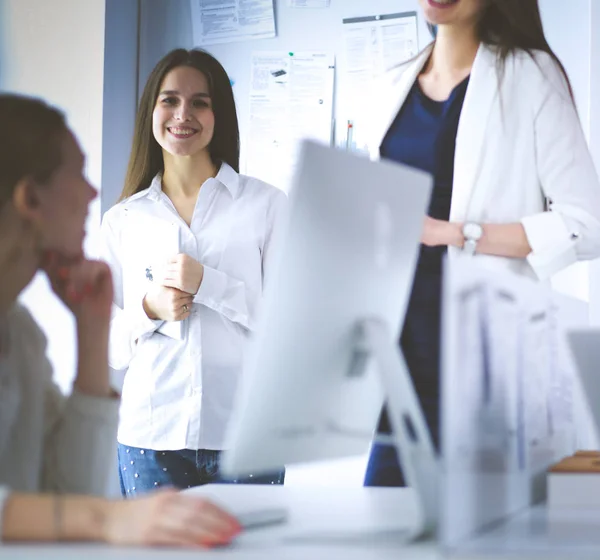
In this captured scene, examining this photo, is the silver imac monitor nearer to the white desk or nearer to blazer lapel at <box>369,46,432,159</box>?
the white desk

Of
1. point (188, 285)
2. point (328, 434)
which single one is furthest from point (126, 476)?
point (328, 434)

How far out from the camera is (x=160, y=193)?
2.40 meters

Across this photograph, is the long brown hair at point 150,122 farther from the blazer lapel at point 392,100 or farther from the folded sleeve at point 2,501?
the folded sleeve at point 2,501

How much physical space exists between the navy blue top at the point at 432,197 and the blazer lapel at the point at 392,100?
0.6 inches

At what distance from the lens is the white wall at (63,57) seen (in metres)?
3.19

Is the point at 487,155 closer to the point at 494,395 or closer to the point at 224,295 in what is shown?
the point at 224,295

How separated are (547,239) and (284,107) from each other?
187 centimetres

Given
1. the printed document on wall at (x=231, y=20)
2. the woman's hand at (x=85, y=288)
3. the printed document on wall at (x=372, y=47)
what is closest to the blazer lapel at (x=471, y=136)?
the woman's hand at (x=85, y=288)

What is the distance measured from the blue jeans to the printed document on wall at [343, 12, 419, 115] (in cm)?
166

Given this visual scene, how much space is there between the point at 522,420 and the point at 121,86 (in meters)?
2.71

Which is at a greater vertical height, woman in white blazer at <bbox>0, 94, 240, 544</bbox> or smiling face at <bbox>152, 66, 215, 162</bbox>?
smiling face at <bbox>152, 66, 215, 162</bbox>

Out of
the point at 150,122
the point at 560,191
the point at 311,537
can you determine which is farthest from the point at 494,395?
the point at 150,122

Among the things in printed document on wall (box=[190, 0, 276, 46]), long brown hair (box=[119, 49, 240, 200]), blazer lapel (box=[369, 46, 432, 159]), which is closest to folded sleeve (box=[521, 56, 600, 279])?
blazer lapel (box=[369, 46, 432, 159])

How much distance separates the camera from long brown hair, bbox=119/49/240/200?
2.46 meters
